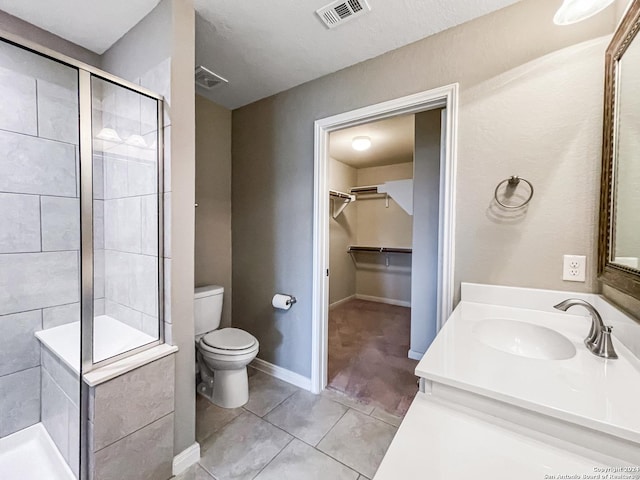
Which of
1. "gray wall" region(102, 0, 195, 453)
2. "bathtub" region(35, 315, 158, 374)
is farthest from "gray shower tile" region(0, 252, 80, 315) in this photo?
"gray wall" region(102, 0, 195, 453)

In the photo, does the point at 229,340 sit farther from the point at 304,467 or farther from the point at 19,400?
the point at 19,400

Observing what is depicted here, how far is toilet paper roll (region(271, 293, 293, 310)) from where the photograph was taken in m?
2.11

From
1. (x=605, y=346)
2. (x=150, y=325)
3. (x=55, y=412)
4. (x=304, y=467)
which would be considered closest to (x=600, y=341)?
(x=605, y=346)

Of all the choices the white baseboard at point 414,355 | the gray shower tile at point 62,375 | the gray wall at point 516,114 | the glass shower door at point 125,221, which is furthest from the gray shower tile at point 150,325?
the white baseboard at point 414,355

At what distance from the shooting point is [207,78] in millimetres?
1965

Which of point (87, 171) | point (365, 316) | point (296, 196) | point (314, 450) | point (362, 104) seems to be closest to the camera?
point (87, 171)

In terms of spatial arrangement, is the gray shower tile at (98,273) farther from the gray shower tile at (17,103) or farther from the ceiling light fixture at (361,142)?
the ceiling light fixture at (361,142)

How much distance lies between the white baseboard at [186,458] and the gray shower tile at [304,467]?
356mm

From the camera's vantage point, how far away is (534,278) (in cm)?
128

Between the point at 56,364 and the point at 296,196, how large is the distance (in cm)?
168

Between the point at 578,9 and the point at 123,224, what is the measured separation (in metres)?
2.21

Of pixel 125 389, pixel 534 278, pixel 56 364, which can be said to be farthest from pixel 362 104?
pixel 56 364

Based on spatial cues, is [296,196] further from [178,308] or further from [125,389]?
[125,389]

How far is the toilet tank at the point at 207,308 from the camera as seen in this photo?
2.04 metres
